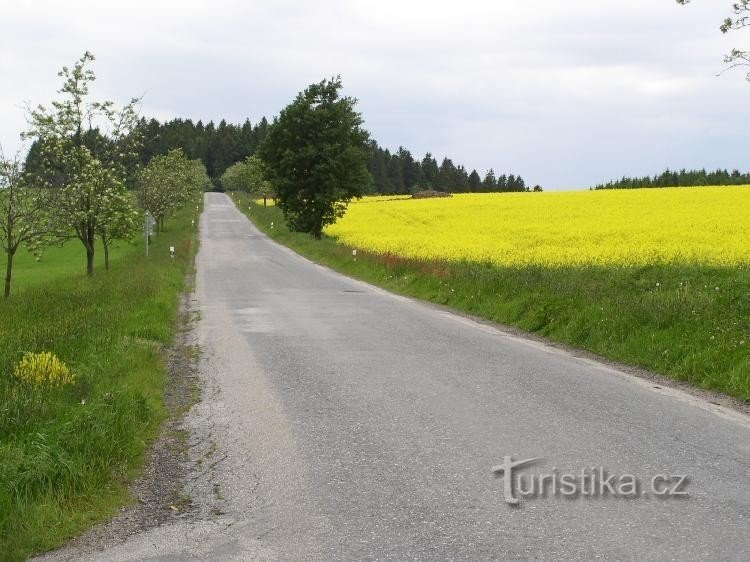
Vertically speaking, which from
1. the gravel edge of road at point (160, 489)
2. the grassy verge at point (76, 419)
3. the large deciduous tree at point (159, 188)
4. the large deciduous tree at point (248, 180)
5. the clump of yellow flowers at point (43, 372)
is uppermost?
the large deciduous tree at point (248, 180)

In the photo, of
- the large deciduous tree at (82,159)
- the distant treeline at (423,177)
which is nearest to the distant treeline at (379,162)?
the distant treeline at (423,177)

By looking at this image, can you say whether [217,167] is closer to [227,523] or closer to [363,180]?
[363,180]

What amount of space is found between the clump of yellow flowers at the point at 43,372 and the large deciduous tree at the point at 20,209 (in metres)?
13.2

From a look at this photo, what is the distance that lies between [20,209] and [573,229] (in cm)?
2619

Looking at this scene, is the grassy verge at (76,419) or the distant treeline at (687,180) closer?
the grassy verge at (76,419)

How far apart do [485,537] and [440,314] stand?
1143 centimetres

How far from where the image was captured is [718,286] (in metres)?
13.3

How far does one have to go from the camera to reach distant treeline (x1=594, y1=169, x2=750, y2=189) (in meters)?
76.9

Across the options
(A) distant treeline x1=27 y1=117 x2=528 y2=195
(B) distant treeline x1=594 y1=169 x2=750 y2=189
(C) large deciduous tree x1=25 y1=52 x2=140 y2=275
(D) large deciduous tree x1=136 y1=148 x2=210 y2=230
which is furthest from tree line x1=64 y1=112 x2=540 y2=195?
→ (C) large deciduous tree x1=25 y1=52 x2=140 y2=275

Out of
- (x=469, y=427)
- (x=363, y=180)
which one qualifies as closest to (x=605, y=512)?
(x=469, y=427)

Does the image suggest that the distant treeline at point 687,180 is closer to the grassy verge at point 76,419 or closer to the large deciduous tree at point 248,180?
the large deciduous tree at point 248,180

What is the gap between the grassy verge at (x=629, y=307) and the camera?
950cm

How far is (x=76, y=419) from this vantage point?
641 centimetres

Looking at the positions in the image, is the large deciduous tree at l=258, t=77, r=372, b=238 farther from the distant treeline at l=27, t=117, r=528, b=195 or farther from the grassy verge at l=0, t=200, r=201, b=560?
the distant treeline at l=27, t=117, r=528, b=195
